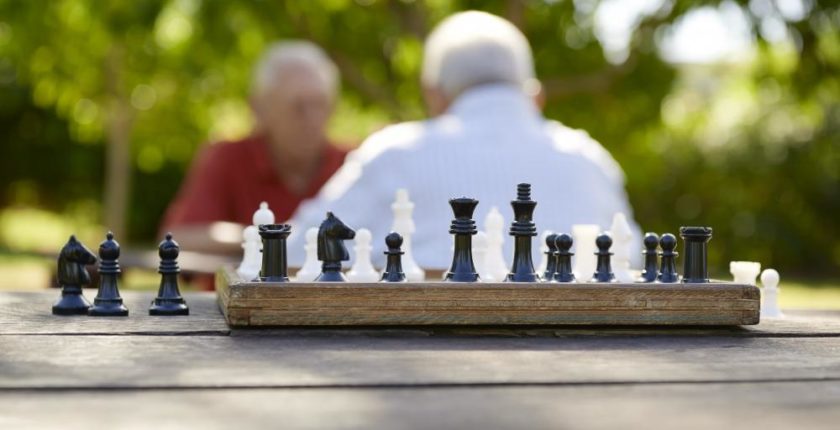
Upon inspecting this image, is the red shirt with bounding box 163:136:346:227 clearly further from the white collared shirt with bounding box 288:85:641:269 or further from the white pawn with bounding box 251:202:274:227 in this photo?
the white pawn with bounding box 251:202:274:227

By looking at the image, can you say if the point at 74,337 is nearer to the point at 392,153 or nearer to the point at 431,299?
the point at 431,299

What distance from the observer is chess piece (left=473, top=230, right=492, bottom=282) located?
2.64m

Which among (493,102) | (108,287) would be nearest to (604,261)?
(108,287)

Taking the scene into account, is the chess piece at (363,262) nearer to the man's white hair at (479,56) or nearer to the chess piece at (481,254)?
the chess piece at (481,254)

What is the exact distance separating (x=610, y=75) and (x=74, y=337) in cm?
736

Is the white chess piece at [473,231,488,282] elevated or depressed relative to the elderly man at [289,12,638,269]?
depressed

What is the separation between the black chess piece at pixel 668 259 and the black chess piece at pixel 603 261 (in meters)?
0.11

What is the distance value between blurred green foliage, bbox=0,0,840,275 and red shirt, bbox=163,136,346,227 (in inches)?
65.7

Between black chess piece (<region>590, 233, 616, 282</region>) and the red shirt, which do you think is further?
the red shirt

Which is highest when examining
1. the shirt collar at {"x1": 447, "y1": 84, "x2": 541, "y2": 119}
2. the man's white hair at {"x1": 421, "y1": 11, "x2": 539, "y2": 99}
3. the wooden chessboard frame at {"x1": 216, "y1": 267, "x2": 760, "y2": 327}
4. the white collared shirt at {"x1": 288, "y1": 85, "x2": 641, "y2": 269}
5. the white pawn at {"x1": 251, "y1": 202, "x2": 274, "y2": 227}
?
the man's white hair at {"x1": 421, "y1": 11, "x2": 539, "y2": 99}

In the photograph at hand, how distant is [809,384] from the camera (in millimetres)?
1665

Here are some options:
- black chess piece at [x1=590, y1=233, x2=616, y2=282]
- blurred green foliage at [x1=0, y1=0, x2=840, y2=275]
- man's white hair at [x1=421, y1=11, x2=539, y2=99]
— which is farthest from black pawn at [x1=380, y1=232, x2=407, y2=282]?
blurred green foliage at [x1=0, y1=0, x2=840, y2=275]

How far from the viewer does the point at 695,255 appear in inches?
95.0

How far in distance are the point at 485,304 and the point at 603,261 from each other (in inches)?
19.0
